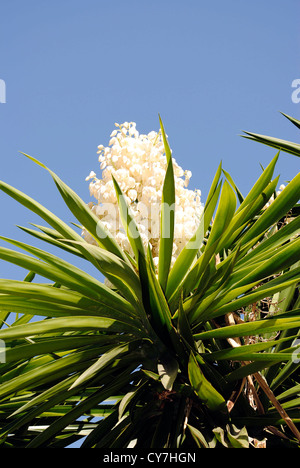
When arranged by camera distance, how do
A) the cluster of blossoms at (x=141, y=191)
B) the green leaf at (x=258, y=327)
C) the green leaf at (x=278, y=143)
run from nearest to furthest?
the green leaf at (x=258, y=327) < the cluster of blossoms at (x=141, y=191) < the green leaf at (x=278, y=143)

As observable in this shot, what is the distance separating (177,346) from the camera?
1.61 metres

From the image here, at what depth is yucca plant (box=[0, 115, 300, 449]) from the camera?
151 cm

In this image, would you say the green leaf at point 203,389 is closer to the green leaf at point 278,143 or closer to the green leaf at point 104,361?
the green leaf at point 104,361

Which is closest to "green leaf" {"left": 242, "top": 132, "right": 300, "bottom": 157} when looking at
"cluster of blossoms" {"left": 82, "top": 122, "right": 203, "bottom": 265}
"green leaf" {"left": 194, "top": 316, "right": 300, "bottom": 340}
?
"cluster of blossoms" {"left": 82, "top": 122, "right": 203, "bottom": 265}

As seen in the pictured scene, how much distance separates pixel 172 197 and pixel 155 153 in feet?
1.94

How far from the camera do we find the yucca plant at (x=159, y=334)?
4.95 ft

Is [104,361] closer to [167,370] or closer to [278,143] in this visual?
[167,370]

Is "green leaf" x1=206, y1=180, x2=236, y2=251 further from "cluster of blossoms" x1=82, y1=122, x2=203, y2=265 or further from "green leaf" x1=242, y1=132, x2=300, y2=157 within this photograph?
"green leaf" x1=242, y1=132, x2=300, y2=157

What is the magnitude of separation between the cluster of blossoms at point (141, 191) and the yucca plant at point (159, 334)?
25cm

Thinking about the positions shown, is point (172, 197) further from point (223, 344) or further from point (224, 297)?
point (223, 344)

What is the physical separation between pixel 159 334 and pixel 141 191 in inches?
30.3

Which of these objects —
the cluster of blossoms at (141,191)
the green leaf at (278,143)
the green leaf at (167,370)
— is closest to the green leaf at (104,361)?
the green leaf at (167,370)
